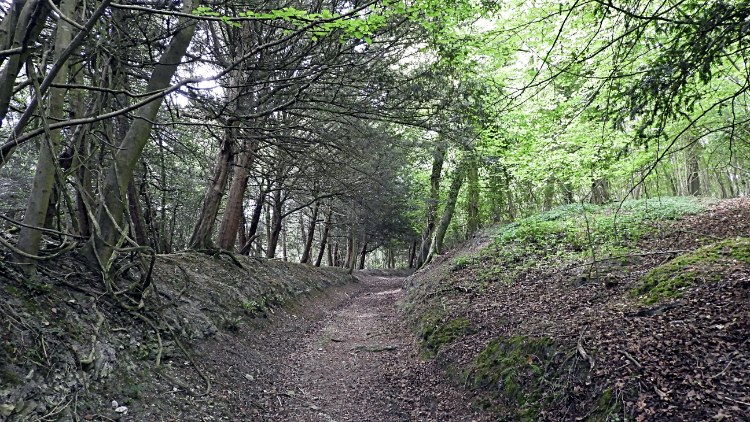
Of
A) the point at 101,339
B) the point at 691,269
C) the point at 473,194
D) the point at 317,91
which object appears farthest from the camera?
the point at 473,194

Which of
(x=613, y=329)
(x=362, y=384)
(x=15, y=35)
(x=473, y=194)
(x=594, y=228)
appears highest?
(x=473, y=194)

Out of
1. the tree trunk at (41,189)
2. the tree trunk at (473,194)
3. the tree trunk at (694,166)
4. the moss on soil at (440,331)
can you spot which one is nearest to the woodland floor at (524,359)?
the moss on soil at (440,331)

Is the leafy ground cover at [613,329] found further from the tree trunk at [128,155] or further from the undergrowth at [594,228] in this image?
the tree trunk at [128,155]

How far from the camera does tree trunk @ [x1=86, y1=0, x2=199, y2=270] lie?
17.0ft

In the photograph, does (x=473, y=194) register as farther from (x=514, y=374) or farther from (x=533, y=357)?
(x=514, y=374)

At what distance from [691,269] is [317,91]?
22.1 ft

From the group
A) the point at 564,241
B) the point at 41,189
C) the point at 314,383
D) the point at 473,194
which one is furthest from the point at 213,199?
the point at 473,194

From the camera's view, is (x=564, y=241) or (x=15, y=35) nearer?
(x=15, y=35)

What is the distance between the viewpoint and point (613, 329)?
14.5 feet

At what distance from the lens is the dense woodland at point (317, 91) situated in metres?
3.75

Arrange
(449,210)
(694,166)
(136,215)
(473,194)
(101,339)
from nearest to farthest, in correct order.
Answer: (101,339) → (136,215) → (449,210) → (473,194) → (694,166)

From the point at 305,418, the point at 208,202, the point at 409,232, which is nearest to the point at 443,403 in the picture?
the point at 305,418

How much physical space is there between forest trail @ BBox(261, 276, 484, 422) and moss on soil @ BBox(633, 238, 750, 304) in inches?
114

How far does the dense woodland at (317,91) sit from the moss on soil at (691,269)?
1228 millimetres
